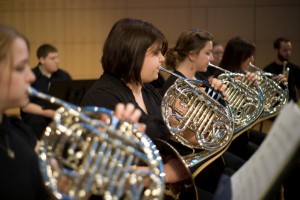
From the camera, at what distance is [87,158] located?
133 centimetres

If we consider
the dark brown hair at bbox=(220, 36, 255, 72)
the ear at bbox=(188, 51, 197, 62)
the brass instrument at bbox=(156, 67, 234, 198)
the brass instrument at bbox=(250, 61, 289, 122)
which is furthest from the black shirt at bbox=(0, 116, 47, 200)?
the dark brown hair at bbox=(220, 36, 255, 72)

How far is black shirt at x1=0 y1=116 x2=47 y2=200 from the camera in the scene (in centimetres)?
136

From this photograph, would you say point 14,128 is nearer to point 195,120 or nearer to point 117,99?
point 117,99

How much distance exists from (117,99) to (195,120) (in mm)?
554

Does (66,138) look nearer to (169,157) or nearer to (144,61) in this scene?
(169,157)

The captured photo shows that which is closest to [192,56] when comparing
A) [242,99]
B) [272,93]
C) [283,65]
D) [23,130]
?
[242,99]

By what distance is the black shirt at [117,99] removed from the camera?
2.05m

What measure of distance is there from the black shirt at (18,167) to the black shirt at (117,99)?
1.83 feet

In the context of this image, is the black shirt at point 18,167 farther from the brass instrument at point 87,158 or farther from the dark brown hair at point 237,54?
the dark brown hair at point 237,54

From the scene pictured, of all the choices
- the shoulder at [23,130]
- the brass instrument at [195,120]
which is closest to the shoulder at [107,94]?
the brass instrument at [195,120]

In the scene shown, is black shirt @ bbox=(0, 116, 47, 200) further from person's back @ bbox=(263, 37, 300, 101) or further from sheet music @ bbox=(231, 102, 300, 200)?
person's back @ bbox=(263, 37, 300, 101)

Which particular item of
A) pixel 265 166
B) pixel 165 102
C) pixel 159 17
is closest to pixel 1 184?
pixel 265 166

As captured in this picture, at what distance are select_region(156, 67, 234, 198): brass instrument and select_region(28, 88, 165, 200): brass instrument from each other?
976mm

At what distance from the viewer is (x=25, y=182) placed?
1397 millimetres
